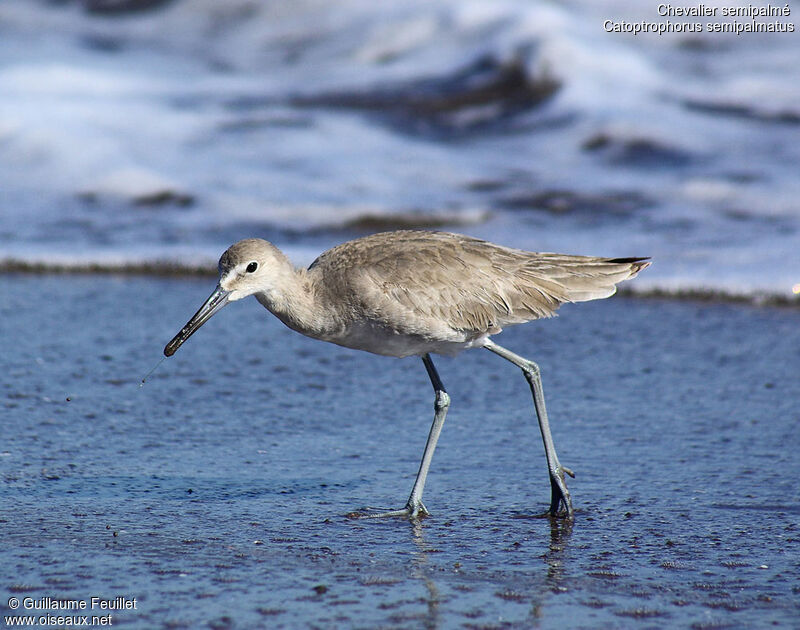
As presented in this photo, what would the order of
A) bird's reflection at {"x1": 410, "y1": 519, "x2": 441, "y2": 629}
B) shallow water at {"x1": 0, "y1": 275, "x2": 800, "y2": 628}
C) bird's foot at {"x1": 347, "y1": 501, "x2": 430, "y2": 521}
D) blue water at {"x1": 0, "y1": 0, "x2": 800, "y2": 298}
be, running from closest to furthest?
bird's reflection at {"x1": 410, "y1": 519, "x2": 441, "y2": 629}, shallow water at {"x1": 0, "y1": 275, "x2": 800, "y2": 628}, bird's foot at {"x1": 347, "y1": 501, "x2": 430, "y2": 521}, blue water at {"x1": 0, "y1": 0, "x2": 800, "y2": 298}

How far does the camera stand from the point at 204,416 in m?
5.34

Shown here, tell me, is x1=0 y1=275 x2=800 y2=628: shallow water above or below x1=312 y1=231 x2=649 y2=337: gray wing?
below

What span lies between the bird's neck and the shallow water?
2.10 ft

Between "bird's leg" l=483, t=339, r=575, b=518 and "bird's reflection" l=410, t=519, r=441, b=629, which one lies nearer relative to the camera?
"bird's reflection" l=410, t=519, r=441, b=629

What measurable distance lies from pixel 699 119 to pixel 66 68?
22.6 feet

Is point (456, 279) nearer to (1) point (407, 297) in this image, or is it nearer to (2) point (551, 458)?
(1) point (407, 297)

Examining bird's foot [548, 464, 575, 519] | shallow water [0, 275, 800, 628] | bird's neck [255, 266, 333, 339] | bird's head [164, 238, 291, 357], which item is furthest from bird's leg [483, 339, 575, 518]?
bird's head [164, 238, 291, 357]

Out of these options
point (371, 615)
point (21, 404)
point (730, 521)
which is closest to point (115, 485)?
point (21, 404)

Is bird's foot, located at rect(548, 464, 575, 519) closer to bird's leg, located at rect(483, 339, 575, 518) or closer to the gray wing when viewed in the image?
bird's leg, located at rect(483, 339, 575, 518)

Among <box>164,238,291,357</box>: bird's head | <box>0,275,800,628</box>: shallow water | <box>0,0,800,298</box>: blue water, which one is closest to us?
<box>0,275,800,628</box>: shallow water

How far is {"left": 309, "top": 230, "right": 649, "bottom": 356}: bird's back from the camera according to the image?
175 inches

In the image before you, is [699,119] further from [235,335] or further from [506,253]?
[506,253]

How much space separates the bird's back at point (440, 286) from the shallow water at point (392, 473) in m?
0.60

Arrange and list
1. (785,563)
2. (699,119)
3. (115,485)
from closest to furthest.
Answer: (785,563) → (115,485) → (699,119)
